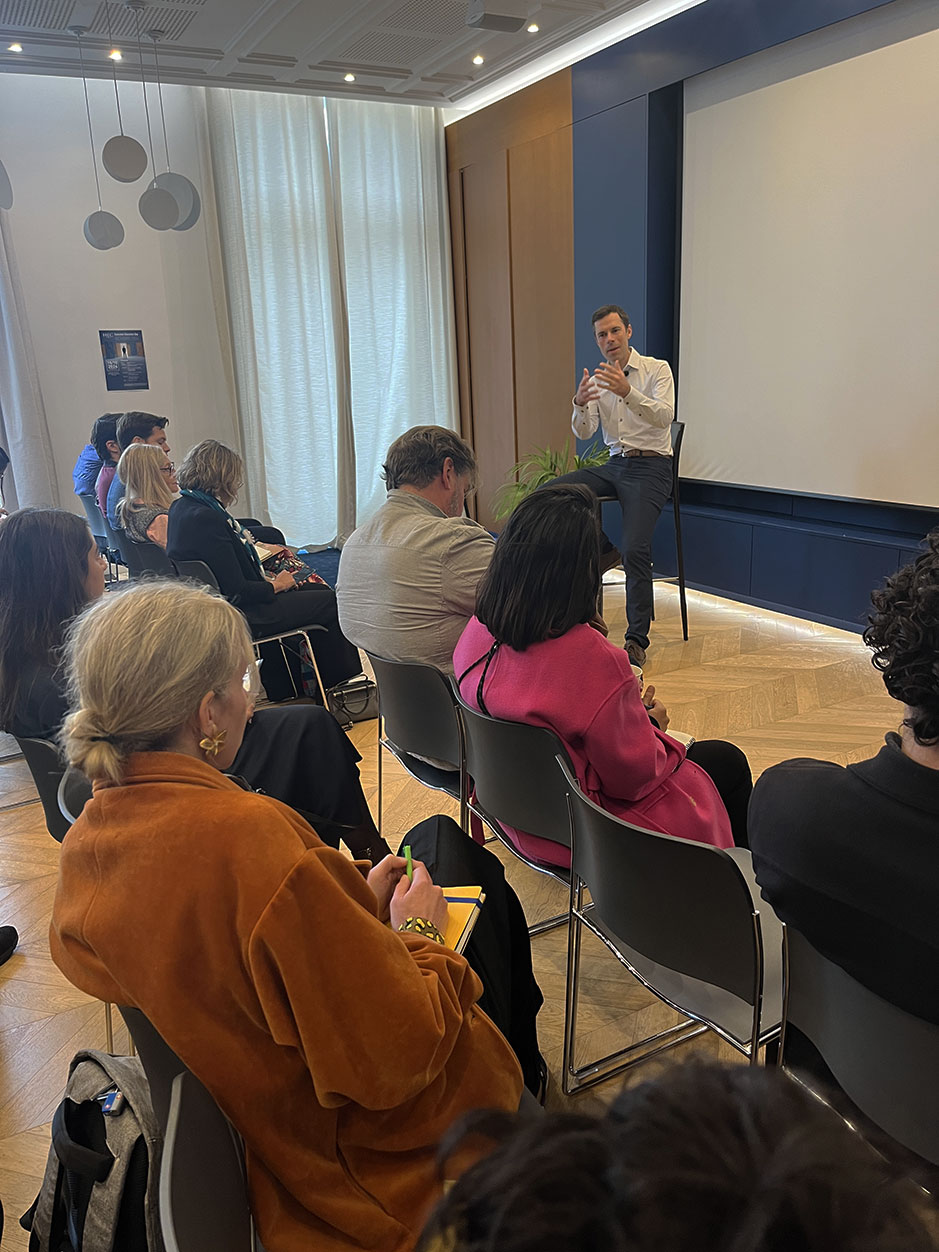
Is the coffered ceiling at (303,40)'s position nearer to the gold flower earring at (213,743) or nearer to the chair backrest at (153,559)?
the chair backrest at (153,559)

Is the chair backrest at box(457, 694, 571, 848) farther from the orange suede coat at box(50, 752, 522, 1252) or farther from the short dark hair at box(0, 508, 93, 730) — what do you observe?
the short dark hair at box(0, 508, 93, 730)

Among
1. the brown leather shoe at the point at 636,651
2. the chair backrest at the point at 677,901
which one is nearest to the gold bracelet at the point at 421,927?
the chair backrest at the point at 677,901

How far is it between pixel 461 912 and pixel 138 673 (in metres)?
0.65

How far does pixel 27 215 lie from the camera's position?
22.0 feet

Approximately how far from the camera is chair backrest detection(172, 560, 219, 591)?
3.86m

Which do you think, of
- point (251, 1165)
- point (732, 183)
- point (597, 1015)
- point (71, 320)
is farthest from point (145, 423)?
point (251, 1165)

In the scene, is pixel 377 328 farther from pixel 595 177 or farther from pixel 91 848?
pixel 91 848

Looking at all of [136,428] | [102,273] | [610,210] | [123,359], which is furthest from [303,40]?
[136,428]

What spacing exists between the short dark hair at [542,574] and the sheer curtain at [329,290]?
6.10 m

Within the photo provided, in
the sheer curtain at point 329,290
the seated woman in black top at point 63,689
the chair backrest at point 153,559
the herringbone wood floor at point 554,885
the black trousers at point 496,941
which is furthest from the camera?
the sheer curtain at point 329,290

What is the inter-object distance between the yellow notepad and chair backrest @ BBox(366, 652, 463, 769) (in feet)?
2.61

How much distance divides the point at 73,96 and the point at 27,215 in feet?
3.05

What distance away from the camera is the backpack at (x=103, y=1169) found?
1051 millimetres

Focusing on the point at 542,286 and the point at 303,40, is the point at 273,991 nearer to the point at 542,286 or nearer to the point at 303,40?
the point at 303,40
